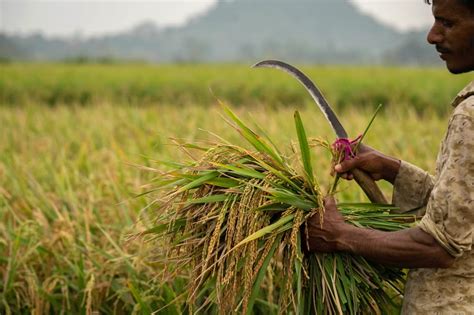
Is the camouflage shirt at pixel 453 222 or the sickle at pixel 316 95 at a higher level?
the sickle at pixel 316 95

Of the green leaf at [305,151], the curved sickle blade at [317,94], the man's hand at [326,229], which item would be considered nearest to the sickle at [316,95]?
the curved sickle blade at [317,94]

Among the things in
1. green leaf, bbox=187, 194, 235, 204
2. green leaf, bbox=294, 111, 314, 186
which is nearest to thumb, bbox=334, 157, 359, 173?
green leaf, bbox=294, 111, 314, 186

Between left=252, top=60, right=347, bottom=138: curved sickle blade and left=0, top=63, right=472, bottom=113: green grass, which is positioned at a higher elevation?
left=252, top=60, right=347, bottom=138: curved sickle blade

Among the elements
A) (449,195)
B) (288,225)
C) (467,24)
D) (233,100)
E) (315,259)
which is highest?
(467,24)

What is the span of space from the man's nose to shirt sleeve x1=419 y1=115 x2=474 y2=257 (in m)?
0.23

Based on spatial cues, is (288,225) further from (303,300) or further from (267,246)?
(303,300)

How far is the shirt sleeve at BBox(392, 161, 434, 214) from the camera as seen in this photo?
76.4 inches

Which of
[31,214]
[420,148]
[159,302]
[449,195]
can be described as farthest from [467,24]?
[420,148]

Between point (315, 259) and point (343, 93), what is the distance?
37.4ft

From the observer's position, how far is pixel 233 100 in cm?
1371

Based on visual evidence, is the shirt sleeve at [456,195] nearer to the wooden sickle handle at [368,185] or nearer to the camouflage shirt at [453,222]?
the camouflage shirt at [453,222]

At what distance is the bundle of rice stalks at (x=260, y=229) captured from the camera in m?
1.75

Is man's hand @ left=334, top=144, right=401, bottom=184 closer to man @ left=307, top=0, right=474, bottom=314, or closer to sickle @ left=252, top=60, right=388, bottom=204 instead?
sickle @ left=252, top=60, right=388, bottom=204

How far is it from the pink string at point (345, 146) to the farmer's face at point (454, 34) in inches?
15.1
